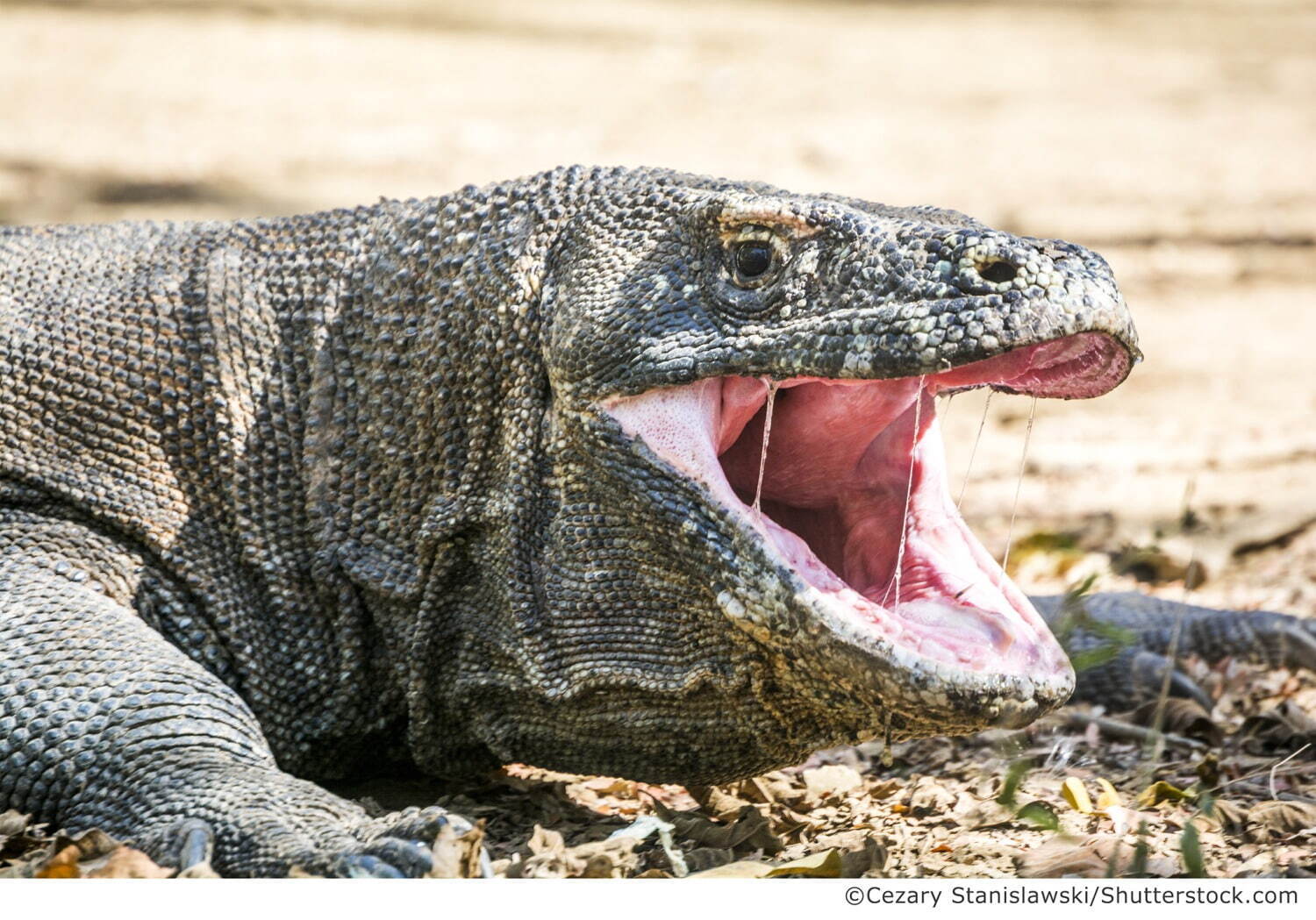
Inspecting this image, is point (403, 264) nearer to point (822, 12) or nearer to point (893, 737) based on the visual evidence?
point (893, 737)

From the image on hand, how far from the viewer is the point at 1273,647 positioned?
664cm

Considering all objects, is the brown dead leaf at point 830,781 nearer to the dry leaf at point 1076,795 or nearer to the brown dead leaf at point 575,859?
the dry leaf at point 1076,795

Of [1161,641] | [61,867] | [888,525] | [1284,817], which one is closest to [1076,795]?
[1284,817]

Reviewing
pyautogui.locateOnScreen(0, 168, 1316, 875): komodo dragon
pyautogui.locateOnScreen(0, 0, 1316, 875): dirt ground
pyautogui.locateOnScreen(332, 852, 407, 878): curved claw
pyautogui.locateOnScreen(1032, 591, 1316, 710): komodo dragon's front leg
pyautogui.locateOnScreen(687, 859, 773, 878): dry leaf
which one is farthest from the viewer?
pyautogui.locateOnScreen(1032, 591, 1316, 710): komodo dragon's front leg

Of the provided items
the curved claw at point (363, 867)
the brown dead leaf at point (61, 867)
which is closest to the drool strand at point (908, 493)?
the curved claw at point (363, 867)

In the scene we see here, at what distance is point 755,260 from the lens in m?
4.51

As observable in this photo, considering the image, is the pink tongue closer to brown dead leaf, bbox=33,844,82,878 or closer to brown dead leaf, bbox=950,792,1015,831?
brown dead leaf, bbox=950,792,1015,831

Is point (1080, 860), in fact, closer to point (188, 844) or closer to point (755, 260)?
point (755, 260)

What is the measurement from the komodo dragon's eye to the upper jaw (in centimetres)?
30

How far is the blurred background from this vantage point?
895 cm

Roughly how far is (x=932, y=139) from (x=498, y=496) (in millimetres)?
10782

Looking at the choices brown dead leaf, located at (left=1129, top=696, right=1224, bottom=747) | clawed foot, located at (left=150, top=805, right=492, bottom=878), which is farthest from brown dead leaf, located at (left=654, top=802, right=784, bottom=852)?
brown dead leaf, located at (left=1129, top=696, right=1224, bottom=747)

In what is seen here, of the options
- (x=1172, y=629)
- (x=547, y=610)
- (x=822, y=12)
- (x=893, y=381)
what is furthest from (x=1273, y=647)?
(x=822, y=12)

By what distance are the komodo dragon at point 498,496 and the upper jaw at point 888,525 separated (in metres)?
0.01
